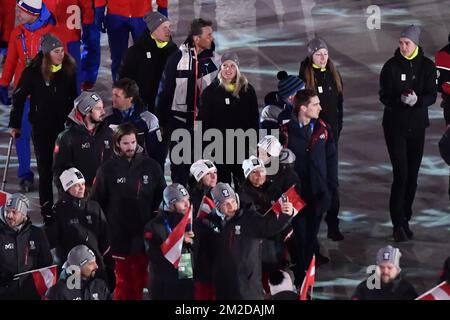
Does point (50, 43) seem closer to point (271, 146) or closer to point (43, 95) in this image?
point (43, 95)

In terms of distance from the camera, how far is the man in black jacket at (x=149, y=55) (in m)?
20.5

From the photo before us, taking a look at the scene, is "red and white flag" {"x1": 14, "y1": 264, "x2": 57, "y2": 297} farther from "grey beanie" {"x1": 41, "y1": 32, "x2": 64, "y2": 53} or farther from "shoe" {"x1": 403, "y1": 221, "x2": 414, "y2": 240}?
"shoe" {"x1": 403, "y1": 221, "x2": 414, "y2": 240}

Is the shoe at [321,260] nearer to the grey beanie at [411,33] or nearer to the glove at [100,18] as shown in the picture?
the grey beanie at [411,33]

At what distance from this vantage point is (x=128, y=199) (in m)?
18.0

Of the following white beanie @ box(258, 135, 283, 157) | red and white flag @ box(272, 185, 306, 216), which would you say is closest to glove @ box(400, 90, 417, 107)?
white beanie @ box(258, 135, 283, 157)

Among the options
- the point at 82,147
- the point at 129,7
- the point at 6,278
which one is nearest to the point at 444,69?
the point at 129,7

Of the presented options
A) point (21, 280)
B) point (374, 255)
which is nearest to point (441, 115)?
point (374, 255)

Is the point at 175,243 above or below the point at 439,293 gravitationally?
above

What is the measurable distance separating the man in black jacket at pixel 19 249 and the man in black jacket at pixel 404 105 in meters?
3.95

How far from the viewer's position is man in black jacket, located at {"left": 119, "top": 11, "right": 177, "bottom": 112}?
20469 millimetres

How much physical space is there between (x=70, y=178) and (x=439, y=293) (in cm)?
357

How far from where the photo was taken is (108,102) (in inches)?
912

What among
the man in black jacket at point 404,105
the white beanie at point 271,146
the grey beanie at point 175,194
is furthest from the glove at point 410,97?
the grey beanie at point 175,194

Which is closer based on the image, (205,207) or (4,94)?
(205,207)
